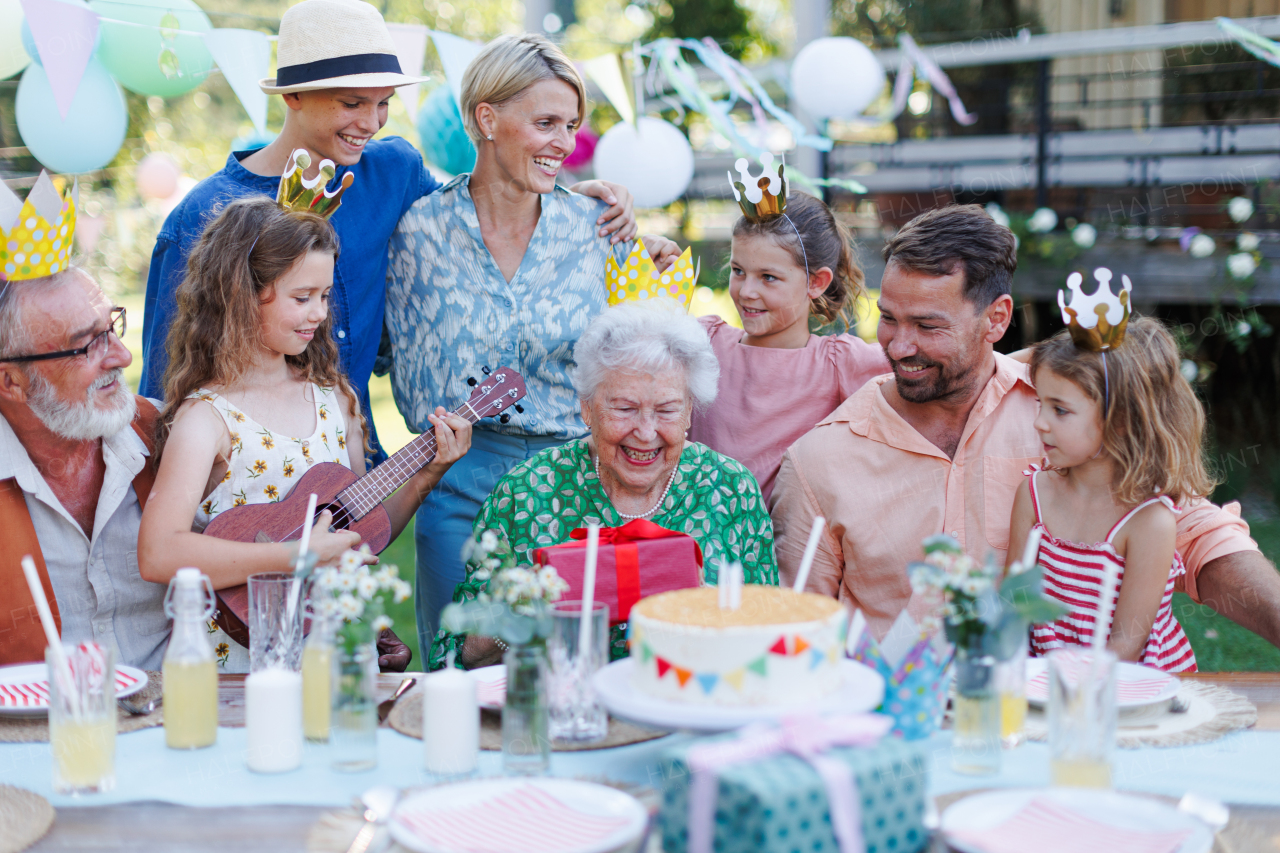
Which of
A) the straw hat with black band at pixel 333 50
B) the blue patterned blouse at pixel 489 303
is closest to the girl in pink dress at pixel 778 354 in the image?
the blue patterned blouse at pixel 489 303

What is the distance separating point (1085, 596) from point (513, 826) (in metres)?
1.47

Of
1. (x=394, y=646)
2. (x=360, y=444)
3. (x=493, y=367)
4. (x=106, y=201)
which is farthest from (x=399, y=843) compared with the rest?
(x=106, y=201)

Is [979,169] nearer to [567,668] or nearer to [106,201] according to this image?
[567,668]

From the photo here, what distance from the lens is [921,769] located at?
1529mm

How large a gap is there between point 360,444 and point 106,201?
12.6 m

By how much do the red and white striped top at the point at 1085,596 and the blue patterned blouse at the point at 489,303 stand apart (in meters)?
1.36

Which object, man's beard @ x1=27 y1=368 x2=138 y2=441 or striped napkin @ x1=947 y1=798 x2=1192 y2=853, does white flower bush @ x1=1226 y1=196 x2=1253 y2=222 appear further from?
man's beard @ x1=27 y1=368 x2=138 y2=441

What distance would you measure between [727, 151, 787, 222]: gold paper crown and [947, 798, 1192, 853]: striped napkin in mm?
1986

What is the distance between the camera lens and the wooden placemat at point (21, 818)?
160cm

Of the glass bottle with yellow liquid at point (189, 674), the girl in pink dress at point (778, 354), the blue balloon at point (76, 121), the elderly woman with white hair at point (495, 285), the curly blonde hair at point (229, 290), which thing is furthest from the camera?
the blue balloon at point (76, 121)

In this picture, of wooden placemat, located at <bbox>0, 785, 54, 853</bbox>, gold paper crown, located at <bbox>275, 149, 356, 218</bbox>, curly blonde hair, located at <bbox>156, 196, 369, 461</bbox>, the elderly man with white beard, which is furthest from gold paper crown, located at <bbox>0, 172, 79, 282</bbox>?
wooden placemat, located at <bbox>0, 785, 54, 853</bbox>

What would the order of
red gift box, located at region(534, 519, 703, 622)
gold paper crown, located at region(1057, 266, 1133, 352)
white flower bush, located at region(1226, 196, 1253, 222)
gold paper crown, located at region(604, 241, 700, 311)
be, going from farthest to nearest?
white flower bush, located at region(1226, 196, 1253, 222) → gold paper crown, located at region(604, 241, 700, 311) → gold paper crown, located at region(1057, 266, 1133, 352) → red gift box, located at region(534, 519, 703, 622)

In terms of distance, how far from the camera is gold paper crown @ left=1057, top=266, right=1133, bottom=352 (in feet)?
8.04

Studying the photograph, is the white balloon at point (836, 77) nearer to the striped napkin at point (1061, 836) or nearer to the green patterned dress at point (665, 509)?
the green patterned dress at point (665, 509)
